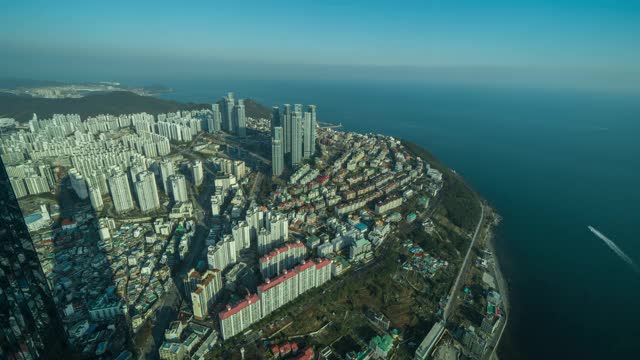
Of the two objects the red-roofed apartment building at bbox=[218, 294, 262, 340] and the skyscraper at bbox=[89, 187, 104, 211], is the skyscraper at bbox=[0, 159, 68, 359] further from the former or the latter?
the skyscraper at bbox=[89, 187, 104, 211]

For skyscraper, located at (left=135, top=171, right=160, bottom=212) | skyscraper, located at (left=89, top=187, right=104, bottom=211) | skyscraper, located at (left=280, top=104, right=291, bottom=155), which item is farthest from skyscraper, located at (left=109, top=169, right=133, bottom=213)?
skyscraper, located at (left=280, top=104, right=291, bottom=155)

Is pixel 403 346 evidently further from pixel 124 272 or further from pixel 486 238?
pixel 124 272

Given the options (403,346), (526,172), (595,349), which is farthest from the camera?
(526,172)

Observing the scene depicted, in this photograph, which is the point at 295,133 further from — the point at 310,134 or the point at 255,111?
the point at 255,111

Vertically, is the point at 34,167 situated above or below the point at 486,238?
above

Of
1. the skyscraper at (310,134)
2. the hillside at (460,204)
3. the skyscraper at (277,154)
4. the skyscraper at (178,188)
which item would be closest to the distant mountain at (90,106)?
the skyscraper at (310,134)

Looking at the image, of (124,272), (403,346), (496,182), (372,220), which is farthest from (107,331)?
(496,182)

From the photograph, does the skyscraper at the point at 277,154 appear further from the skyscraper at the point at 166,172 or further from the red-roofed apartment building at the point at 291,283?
the red-roofed apartment building at the point at 291,283
